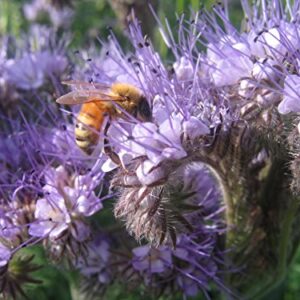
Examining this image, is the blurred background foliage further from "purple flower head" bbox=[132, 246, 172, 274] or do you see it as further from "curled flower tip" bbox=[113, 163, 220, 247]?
"curled flower tip" bbox=[113, 163, 220, 247]

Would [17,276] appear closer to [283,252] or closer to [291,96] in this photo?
[283,252]

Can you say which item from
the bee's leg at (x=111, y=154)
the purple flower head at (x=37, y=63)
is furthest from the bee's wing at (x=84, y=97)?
the purple flower head at (x=37, y=63)

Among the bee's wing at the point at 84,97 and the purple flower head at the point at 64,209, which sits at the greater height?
the bee's wing at the point at 84,97

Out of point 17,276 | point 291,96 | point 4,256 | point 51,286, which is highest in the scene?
point 291,96

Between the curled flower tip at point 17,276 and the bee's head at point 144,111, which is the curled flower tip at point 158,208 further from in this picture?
the curled flower tip at point 17,276

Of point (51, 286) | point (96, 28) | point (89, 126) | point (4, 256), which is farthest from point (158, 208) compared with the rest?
point (96, 28)

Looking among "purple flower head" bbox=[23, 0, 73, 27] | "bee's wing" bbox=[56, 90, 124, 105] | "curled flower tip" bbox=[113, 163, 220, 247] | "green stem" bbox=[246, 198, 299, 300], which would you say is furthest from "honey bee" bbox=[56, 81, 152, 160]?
"purple flower head" bbox=[23, 0, 73, 27]
